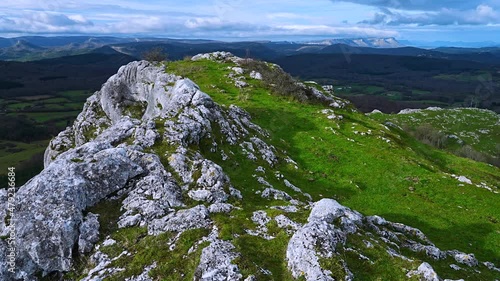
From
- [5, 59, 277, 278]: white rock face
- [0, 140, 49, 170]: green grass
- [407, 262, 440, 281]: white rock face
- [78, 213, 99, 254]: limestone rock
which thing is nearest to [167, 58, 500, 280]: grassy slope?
[407, 262, 440, 281]: white rock face

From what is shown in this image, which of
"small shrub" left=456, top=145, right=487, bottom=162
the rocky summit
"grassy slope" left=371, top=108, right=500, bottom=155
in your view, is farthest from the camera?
"grassy slope" left=371, top=108, right=500, bottom=155

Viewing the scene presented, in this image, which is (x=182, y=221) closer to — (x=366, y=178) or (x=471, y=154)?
(x=366, y=178)

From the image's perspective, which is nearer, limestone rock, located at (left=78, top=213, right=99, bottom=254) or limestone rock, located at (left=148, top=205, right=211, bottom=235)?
limestone rock, located at (left=78, top=213, right=99, bottom=254)

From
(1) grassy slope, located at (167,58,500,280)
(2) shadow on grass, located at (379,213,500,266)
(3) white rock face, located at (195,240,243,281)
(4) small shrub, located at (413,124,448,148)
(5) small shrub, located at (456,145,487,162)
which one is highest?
(3) white rock face, located at (195,240,243,281)

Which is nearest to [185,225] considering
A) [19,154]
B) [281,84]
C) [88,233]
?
[88,233]

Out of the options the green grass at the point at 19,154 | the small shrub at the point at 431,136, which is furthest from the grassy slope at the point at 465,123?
the green grass at the point at 19,154

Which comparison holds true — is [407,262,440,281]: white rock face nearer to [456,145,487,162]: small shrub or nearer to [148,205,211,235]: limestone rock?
[148,205,211,235]: limestone rock

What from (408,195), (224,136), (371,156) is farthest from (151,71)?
(408,195)
